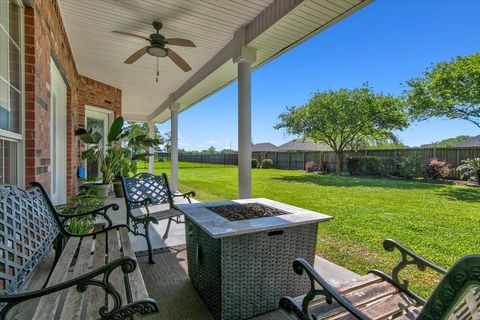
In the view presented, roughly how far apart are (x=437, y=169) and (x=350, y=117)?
184 inches

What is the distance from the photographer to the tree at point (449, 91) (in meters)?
9.95

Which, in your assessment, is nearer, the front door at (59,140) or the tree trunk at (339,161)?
the front door at (59,140)

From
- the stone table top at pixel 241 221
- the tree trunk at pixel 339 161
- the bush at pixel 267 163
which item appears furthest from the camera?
the bush at pixel 267 163

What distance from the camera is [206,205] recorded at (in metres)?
2.63

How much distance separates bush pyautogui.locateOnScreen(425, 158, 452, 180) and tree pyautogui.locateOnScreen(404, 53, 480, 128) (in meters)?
2.11

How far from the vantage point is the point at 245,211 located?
2.43 meters

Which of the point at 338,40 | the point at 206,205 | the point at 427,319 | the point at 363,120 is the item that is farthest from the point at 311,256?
the point at 363,120

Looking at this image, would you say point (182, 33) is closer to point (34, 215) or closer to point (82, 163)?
point (34, 215)

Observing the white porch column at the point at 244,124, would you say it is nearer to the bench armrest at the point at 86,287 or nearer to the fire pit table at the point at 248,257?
the fire pit table at the point at 248,257

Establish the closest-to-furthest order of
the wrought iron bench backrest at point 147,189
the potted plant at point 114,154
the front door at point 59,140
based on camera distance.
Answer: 1. the wrought iron bench backrest at point 147,189
2. the front door at point 59,140
3. the potted plant at point 114,154

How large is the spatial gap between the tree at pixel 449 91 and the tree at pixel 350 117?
1440 mm

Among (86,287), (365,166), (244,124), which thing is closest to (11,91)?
(86,287)

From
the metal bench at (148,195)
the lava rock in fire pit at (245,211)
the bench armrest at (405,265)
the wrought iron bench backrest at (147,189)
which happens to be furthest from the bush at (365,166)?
the bench armrest at (405,265)

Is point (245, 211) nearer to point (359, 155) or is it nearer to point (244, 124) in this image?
point (244, 124)
